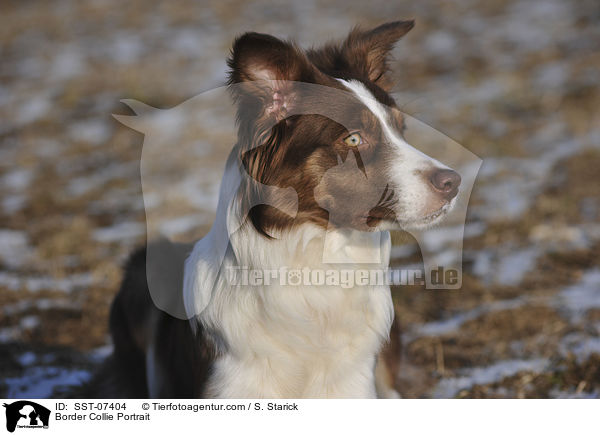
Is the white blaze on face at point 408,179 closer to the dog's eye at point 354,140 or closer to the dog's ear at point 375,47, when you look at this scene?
the dog's eye at point 354,140

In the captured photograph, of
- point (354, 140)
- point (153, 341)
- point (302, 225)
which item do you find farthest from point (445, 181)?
point (153, 341)

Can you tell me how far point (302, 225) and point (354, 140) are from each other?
0.48 meters

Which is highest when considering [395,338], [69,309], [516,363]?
[395,338]

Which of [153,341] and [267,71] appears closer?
[267,71]

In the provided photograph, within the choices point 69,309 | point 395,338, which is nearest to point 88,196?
point 69,309

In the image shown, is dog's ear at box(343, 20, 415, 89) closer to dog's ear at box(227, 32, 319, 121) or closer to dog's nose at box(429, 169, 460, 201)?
dog's ear at box(227, 32, 319, 121)

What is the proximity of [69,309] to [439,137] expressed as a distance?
484 centimetres

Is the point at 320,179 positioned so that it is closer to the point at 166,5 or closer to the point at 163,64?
the point at 163,64

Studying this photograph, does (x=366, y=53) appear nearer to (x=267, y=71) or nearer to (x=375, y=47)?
(x=375, y=47)

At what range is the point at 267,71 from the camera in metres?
2.62

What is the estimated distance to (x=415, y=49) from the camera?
12.0 meters
